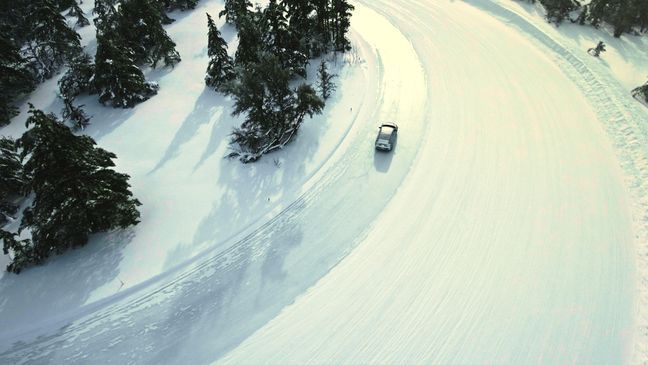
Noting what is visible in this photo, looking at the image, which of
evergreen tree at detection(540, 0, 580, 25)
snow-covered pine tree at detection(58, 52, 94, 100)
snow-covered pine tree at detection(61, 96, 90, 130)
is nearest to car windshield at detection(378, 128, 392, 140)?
snow-covered pine tree at detection(61, 96, 90, 130)

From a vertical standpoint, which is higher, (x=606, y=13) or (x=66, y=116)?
(x=606, y=13)

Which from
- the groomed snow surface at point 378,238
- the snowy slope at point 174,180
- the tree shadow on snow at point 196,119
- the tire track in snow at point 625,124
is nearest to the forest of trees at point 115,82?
the snowy slope at point 174,180

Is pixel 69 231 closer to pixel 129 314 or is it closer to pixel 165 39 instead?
pixel 129 314

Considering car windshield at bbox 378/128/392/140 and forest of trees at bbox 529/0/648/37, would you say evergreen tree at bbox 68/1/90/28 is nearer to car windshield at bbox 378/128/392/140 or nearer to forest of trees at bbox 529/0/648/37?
car windshield at bbox 378/128/392/140

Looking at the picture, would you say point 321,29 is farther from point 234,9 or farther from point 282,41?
point 234,9

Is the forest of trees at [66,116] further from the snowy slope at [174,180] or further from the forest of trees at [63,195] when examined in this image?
the snowy slope at [174,180]

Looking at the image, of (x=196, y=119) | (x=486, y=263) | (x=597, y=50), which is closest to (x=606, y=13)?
(x=597, y=50)
